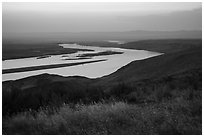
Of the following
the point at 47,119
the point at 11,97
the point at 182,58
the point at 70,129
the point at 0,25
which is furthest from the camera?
the point at 182,58

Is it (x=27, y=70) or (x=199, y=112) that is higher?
(x=199, y=112)

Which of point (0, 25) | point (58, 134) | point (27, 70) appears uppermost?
point (0, 25)

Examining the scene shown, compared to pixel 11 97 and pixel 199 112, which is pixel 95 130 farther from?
pixel 11 97

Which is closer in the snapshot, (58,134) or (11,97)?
(58,134)

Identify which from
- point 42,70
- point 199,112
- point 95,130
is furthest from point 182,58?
point 95,130

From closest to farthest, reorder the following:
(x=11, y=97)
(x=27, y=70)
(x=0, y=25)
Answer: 1. (x=0, y=25)
2. (x=11, y=97)
3. (x=27, y=70)

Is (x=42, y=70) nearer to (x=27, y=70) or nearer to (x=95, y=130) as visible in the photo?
(x=27, y=70)
